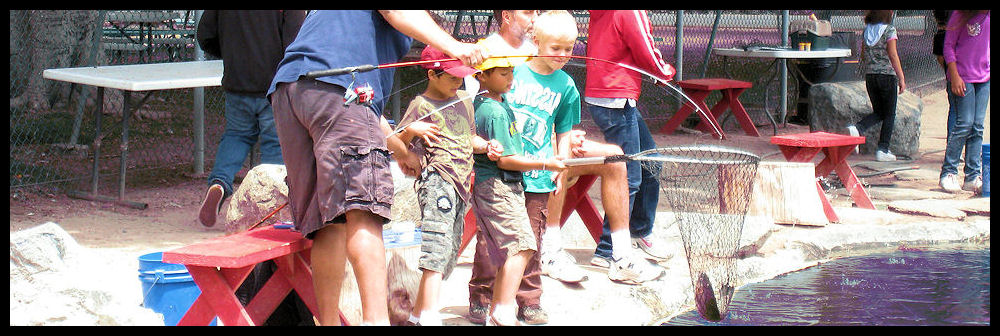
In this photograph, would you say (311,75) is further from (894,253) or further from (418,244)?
(894,253)

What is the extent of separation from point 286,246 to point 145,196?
3464 millimetres

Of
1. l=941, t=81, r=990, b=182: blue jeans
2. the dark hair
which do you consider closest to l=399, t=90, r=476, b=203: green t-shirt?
l=941, t=81, r=990, b=182: blue jeans

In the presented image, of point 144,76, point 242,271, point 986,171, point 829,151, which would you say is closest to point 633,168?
point 242,271

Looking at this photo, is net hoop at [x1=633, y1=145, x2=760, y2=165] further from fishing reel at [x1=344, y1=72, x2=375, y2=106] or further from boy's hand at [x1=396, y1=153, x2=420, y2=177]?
fishing reel at [x1=344, y1=72, x2=375, y2=106]

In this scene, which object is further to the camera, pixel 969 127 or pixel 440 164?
pixel 969 127

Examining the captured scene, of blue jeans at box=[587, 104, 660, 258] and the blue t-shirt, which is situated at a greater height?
the blue t-shirt

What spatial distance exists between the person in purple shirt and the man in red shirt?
3262mm

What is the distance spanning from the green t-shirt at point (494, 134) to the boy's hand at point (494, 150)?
0.06 metres

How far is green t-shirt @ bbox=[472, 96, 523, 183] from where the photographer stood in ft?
13.2

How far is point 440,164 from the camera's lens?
3896 mm

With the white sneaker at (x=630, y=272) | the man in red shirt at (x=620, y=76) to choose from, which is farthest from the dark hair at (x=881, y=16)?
the white sneaker at (x=630, y=272)

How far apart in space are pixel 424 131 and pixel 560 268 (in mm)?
1143

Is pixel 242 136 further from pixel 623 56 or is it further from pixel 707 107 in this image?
pixel 707 107

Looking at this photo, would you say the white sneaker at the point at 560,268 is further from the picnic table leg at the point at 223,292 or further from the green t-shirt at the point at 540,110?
the picnic table leg at the point at 223,292
